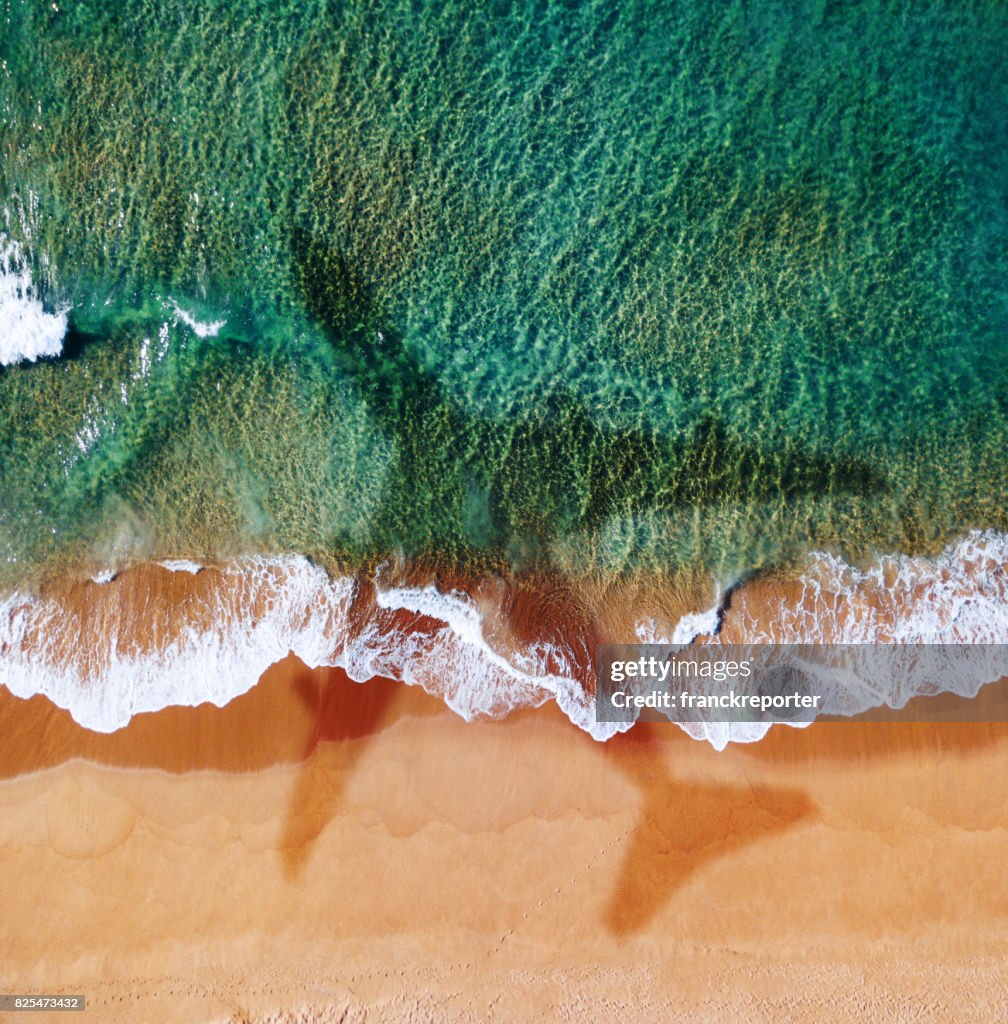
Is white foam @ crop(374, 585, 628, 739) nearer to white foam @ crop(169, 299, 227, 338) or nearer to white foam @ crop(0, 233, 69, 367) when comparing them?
white foam @ crop(169, 299, 227, 338)

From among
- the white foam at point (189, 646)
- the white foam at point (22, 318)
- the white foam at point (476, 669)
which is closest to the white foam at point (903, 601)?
the white foam at point (476, 669)

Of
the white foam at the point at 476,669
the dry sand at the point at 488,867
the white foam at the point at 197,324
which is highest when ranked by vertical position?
the white foam at the point at 197,324

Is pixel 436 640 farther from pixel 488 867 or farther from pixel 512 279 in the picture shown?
pixel 512 279

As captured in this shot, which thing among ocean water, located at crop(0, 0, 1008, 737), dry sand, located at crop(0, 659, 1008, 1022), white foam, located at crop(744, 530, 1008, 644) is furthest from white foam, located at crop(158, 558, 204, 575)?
white foam, located at crop(744, 530, 1008, 644)

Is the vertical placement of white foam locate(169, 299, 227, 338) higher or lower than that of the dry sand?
higher

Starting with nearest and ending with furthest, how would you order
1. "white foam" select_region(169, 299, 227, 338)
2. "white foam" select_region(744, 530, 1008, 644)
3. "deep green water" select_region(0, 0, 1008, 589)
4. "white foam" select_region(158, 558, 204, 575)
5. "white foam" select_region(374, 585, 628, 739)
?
Result: 1. "deep green water" select_region(0, 0, 1008, 589)
2. "white foam" select_region(744, 530, 1008, 644)
3. "white foam" select_region(374, 585, 628, 739)
4. "white foam" select_region(169, 299, 227, 338)
5. "white foam" select_region(158, 558, 204, 575)

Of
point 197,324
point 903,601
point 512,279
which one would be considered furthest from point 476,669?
point 197,324

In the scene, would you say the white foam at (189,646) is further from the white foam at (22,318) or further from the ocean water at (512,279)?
the white foam at (22,318)
